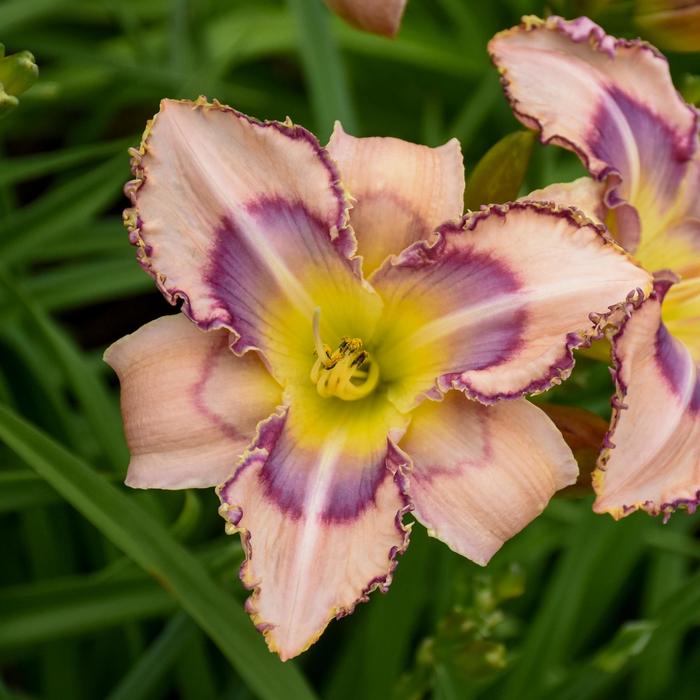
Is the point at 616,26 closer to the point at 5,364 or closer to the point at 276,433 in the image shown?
the point at 276,433

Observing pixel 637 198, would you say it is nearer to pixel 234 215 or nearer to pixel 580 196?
pixel 580 196

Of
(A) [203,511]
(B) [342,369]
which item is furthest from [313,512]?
(A) [203,511]

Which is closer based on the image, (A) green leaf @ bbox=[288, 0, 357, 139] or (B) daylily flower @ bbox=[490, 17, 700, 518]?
(B) daylily flower @ bbox=[490, 17, 700, 518]

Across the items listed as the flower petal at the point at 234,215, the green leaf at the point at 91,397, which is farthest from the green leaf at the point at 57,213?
the flower petal at the point at 234,215

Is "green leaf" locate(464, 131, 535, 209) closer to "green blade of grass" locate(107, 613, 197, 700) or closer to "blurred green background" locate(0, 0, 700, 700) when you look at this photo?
"blurred green background" locate(0, 0, 700, 700)

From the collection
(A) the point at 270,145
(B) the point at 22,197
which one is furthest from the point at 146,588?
(B) the point at 22,197

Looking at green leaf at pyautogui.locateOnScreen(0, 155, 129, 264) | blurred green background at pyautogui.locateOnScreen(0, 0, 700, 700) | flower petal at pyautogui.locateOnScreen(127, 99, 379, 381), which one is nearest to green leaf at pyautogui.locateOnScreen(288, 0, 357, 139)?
blurred green background at pyautogui.locateOnScreen(0, 0, 700, 700)
